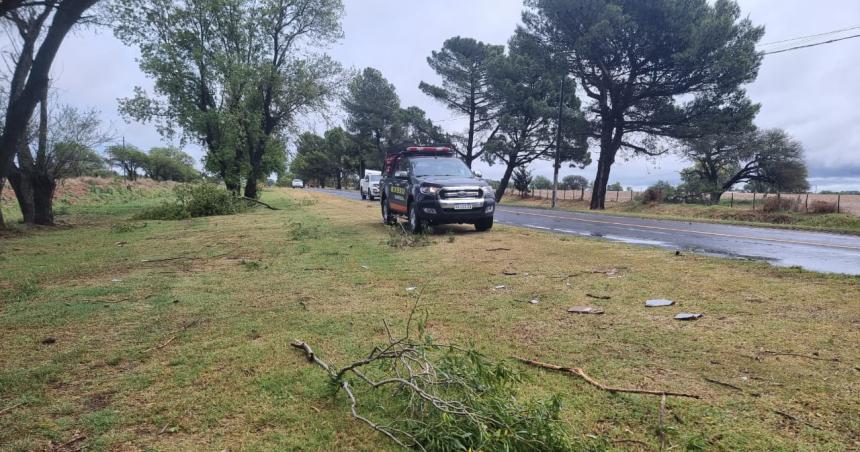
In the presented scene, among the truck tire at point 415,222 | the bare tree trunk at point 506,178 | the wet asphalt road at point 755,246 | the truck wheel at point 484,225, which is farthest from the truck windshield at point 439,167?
the bare tree trunk at point 506,178

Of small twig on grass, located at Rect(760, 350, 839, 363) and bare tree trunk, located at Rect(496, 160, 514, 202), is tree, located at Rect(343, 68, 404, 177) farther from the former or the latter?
small twig on grass, located at Rect(760, 350, 839, 363)

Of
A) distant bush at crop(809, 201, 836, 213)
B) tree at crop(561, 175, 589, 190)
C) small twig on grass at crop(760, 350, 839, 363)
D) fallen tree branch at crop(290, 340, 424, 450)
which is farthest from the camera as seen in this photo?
tree at crop(561, 175, 589, 190)

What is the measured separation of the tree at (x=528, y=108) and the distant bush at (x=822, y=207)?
46.0 feet

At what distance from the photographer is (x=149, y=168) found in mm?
68250

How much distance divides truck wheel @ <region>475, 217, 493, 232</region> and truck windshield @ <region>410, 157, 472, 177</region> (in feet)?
4.22

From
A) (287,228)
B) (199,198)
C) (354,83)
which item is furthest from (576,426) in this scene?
(354,83)

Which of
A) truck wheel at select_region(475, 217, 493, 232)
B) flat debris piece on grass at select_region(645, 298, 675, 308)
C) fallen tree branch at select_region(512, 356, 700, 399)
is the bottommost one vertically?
fallen tree branch at select_region(512, 356, 700, 399)

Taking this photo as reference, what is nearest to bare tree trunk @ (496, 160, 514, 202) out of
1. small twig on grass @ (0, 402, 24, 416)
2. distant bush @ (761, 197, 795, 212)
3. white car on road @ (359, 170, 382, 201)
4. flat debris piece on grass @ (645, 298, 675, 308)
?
white car on road @ (359, 170, 382, 201)

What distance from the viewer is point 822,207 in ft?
67.7

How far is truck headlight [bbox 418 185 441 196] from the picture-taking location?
10.0 metres

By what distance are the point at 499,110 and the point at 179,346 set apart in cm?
3920

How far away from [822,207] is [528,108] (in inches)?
805

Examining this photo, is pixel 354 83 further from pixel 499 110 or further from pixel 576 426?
pixel 576 426

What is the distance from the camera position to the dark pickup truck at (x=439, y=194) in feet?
33.0
